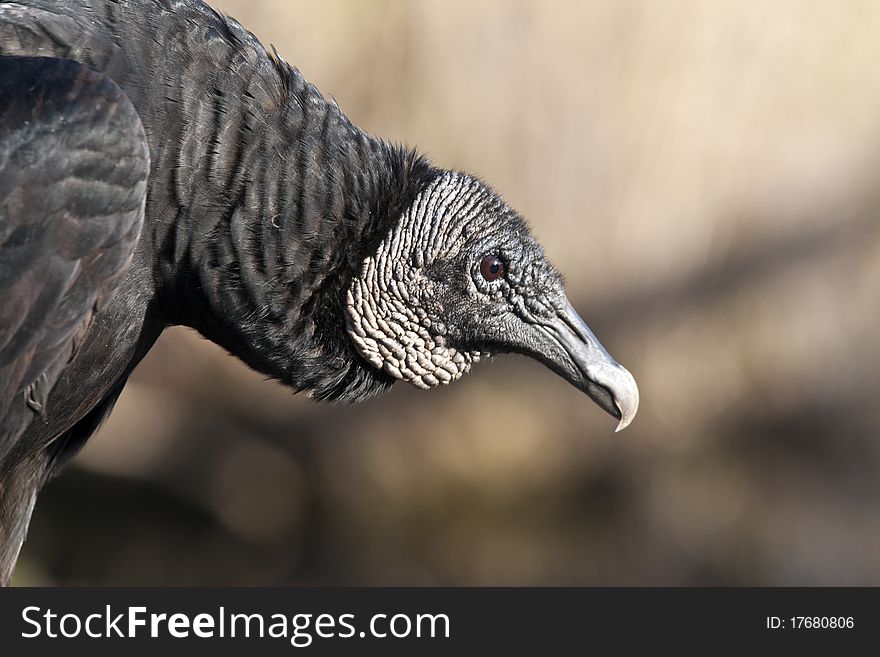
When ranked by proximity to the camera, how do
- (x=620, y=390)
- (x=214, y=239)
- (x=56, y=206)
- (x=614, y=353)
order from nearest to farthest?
1. (x=56, y=206)
2. (x=214, y=239)
3. (x=620, y=390)
4. (x=614, y=353)

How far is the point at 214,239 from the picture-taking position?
10.2ft

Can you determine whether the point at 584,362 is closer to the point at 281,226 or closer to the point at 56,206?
the point at 281,226

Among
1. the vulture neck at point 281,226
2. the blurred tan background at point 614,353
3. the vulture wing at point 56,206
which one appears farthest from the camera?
the blurred tan background at point 614,353

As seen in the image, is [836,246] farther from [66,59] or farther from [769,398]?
[66,59]

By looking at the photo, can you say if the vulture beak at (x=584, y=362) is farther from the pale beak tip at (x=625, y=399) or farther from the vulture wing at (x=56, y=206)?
the vulture wing at (x=56, y=206)

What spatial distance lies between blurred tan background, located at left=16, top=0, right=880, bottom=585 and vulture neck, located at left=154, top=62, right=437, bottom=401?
274 centimetres

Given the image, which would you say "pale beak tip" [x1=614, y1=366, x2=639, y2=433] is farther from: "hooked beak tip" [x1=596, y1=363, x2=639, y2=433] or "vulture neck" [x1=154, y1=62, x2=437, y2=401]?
"vulture neck" [x1=154, y1=62, x2=437, y2=401]

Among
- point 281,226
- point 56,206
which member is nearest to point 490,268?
point 281,226

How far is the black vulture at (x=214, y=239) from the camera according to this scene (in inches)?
112

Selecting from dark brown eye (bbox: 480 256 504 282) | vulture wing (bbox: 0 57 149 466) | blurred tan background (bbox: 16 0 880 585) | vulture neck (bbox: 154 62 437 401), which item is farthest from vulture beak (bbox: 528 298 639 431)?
blurred tan background (bbox: 16 0 880 585)

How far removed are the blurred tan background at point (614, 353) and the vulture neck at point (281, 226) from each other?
2736 mm

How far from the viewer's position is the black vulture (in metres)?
2.84

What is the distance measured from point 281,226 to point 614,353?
11.9ft

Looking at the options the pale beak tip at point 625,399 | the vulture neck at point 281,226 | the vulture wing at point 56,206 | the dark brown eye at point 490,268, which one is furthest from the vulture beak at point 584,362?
the vulture wing at point 56,206
